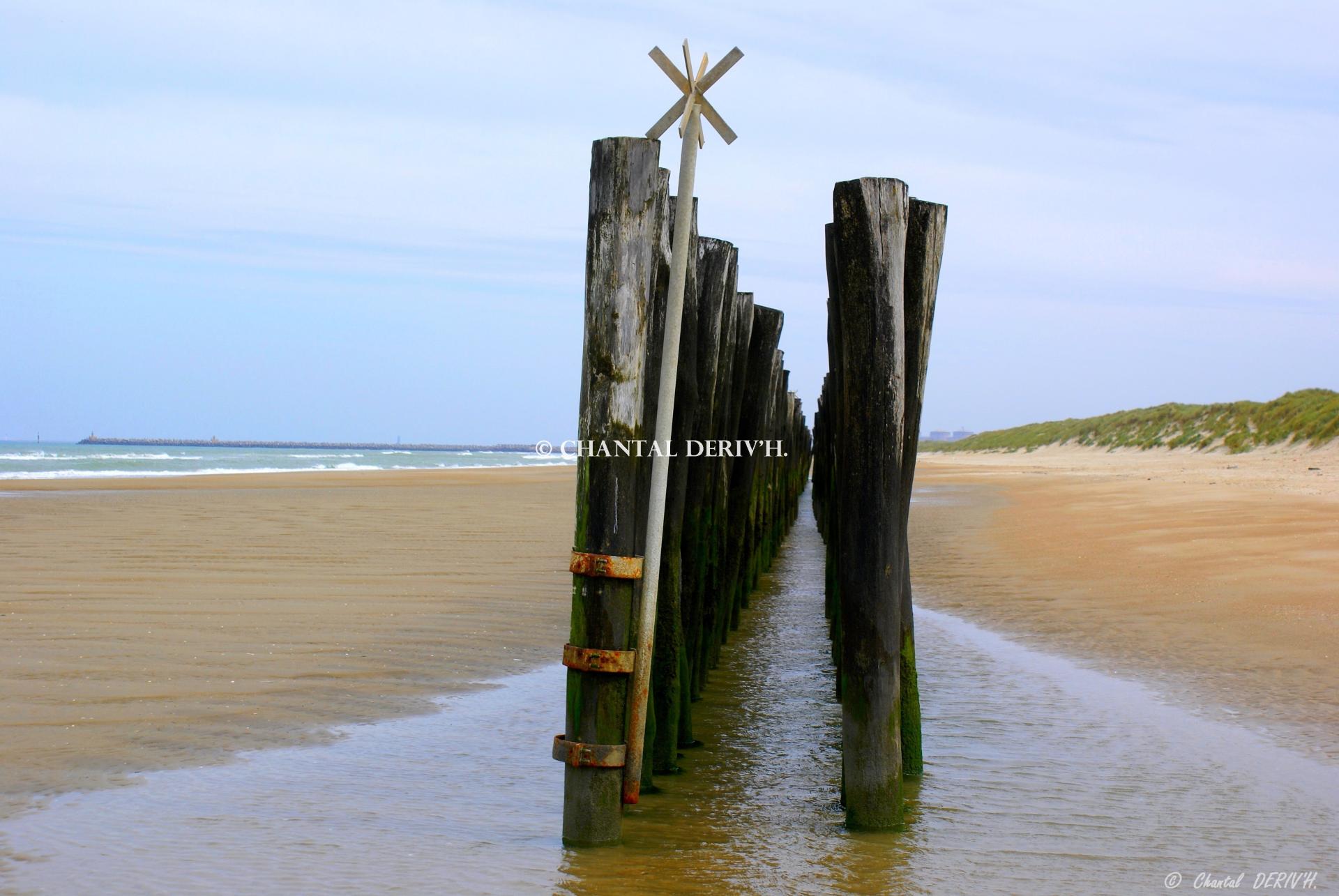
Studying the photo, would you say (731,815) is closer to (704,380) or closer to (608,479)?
(608,479)

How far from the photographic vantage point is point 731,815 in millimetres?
3928

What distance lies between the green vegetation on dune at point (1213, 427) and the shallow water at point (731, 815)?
2725 centimetres

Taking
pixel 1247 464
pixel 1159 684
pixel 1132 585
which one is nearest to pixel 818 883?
pixel 1159 684

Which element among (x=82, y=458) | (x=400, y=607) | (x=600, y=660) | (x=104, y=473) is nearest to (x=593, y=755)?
(x=600, y=660)

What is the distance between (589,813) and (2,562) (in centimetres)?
731

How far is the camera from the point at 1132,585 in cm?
872

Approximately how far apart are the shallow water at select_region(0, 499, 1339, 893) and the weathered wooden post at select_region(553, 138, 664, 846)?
0.27 m

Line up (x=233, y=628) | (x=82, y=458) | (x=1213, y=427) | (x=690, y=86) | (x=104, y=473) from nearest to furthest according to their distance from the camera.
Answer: (x=690, y=86) < (x=233, y=628) < (x=104, y=473) < (x=1213, y=427) < (x=82, y=458)

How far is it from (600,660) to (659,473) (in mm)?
607

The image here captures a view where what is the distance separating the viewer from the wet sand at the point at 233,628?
15.0ft

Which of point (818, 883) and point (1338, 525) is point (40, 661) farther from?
point (1338, 525)

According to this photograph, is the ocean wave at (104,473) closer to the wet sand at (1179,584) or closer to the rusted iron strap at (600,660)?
the wet sand at (1179,584)

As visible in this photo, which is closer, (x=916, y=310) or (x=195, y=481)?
(x=916, y=310)

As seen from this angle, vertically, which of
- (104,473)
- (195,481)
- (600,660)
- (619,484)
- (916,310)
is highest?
(916,310)
